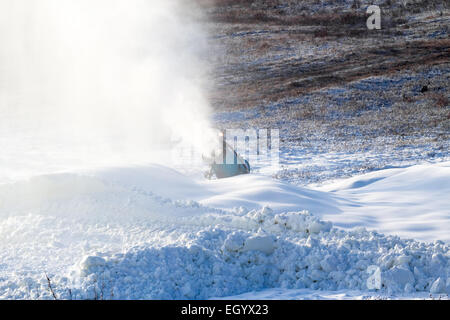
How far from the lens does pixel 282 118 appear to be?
2208 cm

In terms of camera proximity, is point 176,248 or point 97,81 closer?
point 176,248

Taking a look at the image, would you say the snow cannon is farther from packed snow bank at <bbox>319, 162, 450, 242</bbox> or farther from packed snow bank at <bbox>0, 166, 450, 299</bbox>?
packed snow bank at <bbox>0, 166, 450, 299</bbox>

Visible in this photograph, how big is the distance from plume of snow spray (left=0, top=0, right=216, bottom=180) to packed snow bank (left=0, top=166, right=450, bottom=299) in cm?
985

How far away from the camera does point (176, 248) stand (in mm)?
6094

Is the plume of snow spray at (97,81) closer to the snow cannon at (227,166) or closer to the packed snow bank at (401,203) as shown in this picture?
the snow cannon at (227,166)

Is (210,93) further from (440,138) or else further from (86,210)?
(86,210)

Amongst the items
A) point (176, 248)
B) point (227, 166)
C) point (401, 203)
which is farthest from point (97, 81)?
point (176, 248)

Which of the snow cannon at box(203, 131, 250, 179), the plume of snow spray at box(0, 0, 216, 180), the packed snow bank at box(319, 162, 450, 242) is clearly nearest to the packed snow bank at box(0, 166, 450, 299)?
the packed snow bank at box(319, 162, 450, 242)

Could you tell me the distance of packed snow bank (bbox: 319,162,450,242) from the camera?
24.5ft

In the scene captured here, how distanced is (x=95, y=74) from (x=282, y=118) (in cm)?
1286

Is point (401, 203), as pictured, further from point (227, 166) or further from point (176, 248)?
point (176, 248)

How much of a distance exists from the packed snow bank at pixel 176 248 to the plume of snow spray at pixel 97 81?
388 inches

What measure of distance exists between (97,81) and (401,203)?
23057 mm
